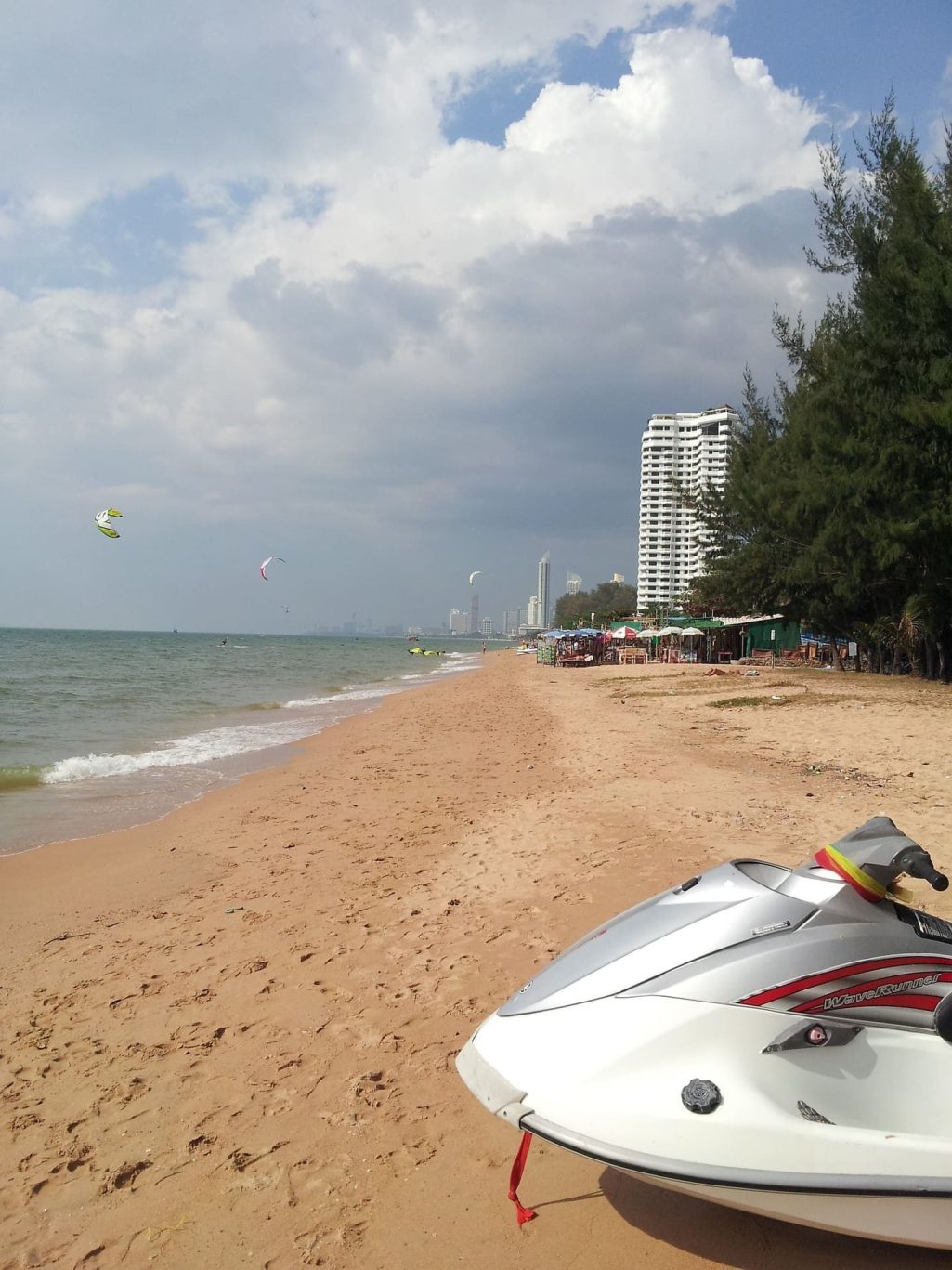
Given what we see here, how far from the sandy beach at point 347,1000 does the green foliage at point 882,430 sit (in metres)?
10.8

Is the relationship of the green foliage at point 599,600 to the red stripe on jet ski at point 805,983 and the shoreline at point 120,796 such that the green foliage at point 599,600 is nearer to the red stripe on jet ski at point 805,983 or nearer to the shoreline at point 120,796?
the shoreline at point 120,796

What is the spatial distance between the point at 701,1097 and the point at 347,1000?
232cm

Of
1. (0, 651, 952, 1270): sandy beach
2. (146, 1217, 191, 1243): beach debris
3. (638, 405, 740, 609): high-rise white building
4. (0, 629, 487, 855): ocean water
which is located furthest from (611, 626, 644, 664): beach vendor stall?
(638, 405, 740, 609): high-rise white building

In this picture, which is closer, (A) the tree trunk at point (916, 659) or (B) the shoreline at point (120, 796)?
(B) the shoreline at point (120, 796)

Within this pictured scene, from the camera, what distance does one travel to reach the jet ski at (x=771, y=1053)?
1922 mm

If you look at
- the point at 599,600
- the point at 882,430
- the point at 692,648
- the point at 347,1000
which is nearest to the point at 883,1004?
the point at 347,1000

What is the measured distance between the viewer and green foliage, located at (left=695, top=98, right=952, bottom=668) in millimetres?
17406

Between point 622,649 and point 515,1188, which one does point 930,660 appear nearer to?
point 622,649

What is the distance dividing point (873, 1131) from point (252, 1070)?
239cm

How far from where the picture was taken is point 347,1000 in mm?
3906

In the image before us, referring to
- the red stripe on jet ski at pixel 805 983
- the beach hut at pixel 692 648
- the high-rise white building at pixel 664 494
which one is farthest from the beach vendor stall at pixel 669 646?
the high-rise white building at pixel 664 494

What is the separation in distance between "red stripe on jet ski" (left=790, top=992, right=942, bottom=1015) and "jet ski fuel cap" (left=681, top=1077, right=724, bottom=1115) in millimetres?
287

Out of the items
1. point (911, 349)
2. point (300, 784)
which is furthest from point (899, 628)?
point (300, 784)

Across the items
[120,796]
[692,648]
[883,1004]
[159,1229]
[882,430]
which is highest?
[882,430]
